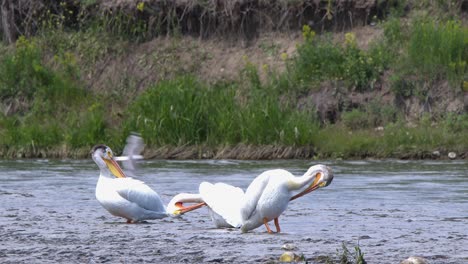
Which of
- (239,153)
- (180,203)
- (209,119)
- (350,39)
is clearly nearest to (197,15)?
(350,39)

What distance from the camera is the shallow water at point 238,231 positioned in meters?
8.84

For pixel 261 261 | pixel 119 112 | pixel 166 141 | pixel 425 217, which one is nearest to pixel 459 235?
pixel 425 217

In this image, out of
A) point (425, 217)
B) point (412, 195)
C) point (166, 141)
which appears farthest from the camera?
point (166, 141)

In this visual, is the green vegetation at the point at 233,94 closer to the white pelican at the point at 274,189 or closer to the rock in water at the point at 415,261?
the white pelican at the point at 274,189

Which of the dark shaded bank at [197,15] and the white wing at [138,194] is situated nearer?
the white wing at [138,194]

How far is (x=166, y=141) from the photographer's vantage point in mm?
19500

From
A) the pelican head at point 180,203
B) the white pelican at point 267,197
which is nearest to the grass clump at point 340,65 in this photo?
the pelican head at point 180,203

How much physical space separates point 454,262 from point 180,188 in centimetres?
697

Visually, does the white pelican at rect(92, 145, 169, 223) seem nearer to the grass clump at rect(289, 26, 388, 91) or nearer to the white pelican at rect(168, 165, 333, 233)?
the white pelican at rect(168, 165, 333, 233)

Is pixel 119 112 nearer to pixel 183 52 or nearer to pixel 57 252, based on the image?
pixel 183 52

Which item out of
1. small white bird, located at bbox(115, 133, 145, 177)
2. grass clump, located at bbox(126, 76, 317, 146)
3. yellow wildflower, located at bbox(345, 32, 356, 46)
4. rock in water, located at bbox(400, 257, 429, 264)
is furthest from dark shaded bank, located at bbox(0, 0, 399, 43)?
rock in water, located at bbox(400, 257, 429, 264)

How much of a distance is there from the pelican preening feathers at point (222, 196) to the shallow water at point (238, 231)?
15cm

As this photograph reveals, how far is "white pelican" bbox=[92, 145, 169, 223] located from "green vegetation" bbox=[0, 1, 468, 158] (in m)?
7.78

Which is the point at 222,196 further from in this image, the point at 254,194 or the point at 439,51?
the point at 439,51
